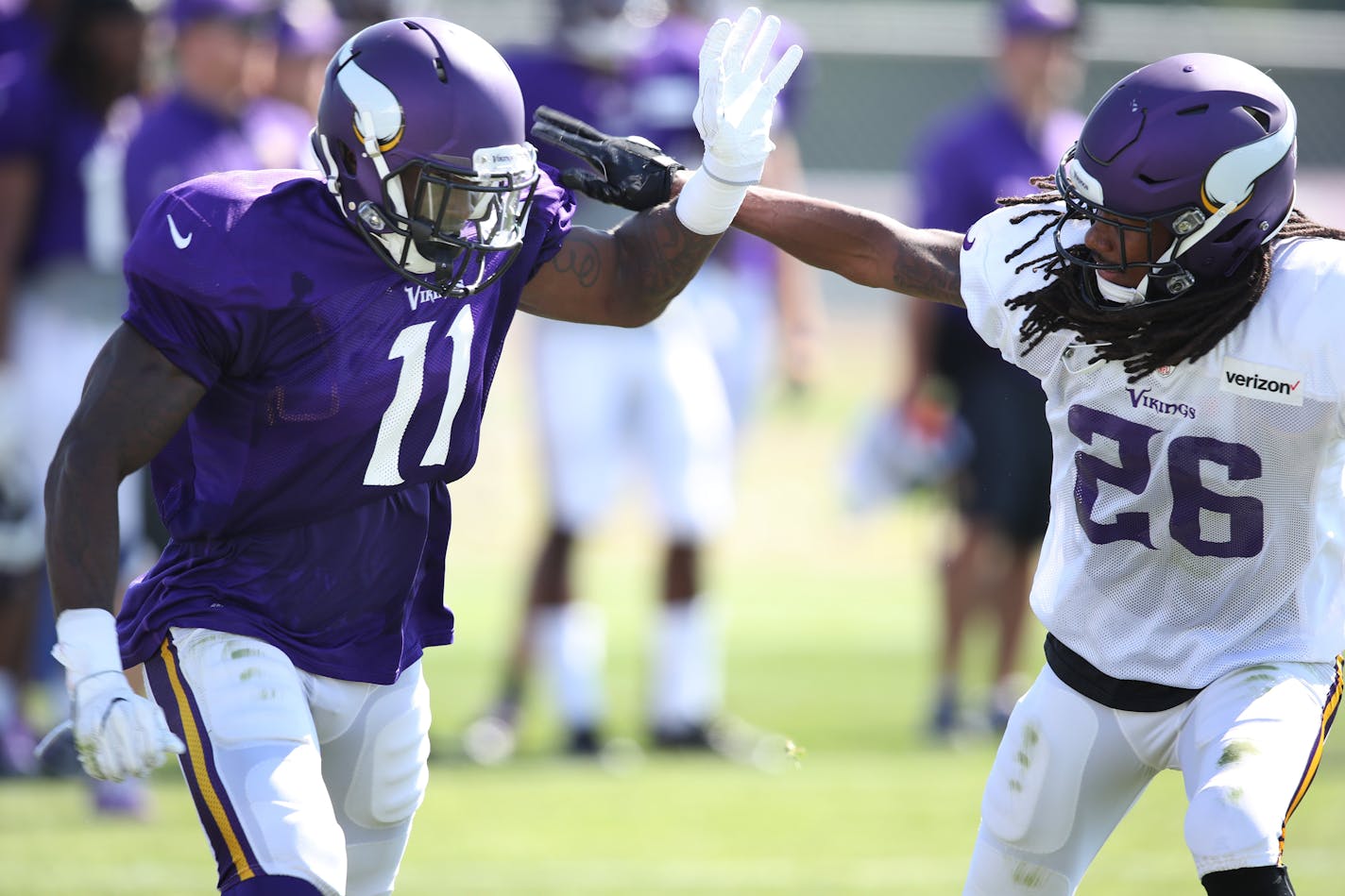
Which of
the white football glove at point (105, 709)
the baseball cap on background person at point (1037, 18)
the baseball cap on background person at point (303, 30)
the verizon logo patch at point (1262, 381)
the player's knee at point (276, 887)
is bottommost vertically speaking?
the player's knee at point (276, 887)

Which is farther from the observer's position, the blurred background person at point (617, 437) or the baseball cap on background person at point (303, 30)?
the baseball cap on background person at point (303, 30)

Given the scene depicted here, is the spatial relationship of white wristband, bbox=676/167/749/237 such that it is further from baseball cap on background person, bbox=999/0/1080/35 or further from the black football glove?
baseball cap on background person, bbox=999/0/1080/35

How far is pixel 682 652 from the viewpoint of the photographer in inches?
258

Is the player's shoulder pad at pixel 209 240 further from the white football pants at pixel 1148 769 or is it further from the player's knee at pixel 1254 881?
the player's knee at pixel 1254 881

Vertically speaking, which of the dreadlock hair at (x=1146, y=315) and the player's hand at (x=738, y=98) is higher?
the player's hand at (x=738, y=98)

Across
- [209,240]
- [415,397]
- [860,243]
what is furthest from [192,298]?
[860,243]

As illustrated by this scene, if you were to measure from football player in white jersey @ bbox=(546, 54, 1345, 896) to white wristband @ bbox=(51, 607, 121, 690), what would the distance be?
137 cm

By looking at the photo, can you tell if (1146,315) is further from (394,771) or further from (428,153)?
(394,771)

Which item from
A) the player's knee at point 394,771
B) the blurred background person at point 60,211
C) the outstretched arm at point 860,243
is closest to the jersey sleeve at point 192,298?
the player's knee at point 394,771

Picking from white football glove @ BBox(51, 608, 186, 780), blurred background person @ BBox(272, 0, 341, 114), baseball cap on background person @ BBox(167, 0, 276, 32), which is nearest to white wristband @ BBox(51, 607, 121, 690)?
white football glove @ BBox(51, 608, 186, 780)

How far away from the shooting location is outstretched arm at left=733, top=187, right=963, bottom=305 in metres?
3.40

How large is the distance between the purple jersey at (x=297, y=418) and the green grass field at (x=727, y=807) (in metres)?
1.68

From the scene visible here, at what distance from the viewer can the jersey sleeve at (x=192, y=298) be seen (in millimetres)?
2963

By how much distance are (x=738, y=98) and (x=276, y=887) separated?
1470 mm
